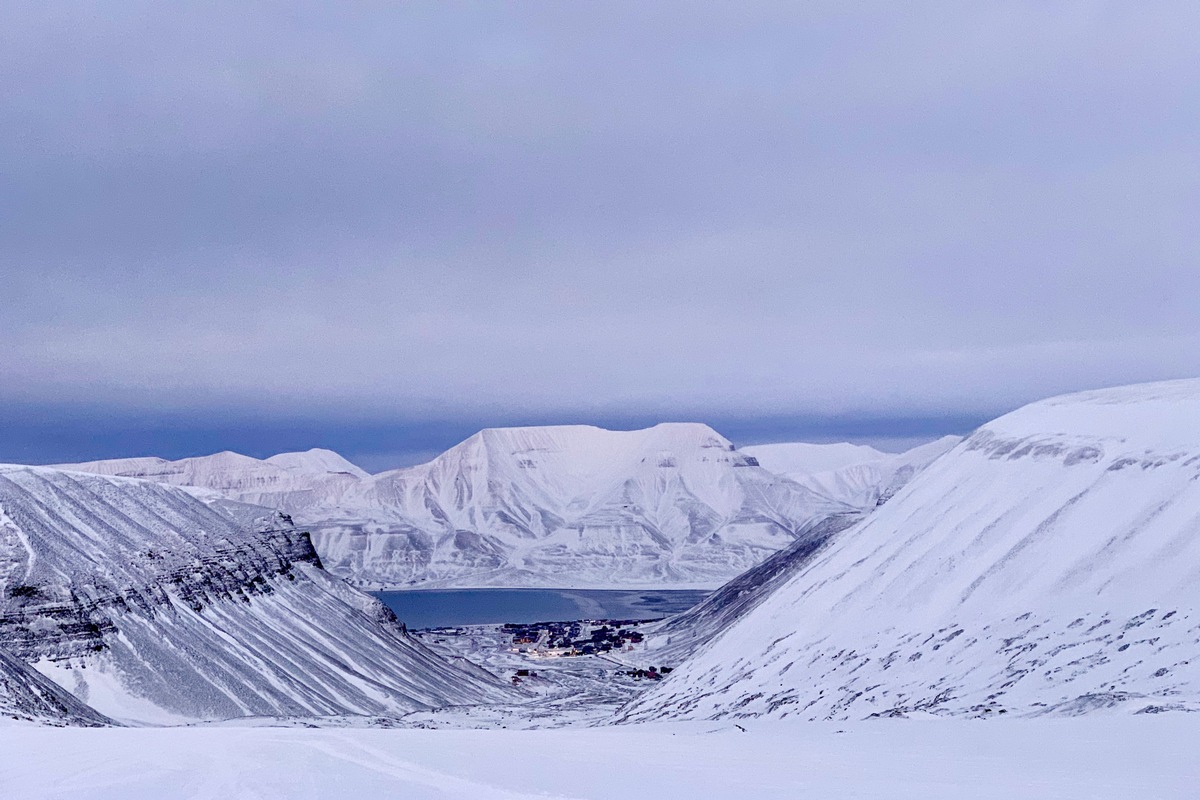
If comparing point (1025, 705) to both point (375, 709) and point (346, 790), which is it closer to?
point (346, 790)

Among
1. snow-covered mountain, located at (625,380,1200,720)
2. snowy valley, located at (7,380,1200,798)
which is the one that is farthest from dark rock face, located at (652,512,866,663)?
snow-covered mountain, located at (625,380,1200,720)

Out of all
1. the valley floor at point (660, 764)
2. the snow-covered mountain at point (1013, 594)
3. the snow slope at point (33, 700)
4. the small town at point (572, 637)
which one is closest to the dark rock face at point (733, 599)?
the small town at point (572, 637)

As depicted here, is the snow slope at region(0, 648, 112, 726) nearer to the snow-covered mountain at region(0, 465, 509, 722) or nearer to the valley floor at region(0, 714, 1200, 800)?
the snow-covered mountain at region(0, 465, 509, 722)

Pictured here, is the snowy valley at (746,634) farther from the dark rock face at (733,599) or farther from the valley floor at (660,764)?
the dark rock face at (733,599)

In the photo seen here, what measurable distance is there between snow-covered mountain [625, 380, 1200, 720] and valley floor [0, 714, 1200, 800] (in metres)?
4.95

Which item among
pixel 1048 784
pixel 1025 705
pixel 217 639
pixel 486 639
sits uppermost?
pixel 1048 784

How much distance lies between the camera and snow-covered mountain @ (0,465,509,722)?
70125 mm

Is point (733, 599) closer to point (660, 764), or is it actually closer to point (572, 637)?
point (572, 637)

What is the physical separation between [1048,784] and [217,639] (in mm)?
77447

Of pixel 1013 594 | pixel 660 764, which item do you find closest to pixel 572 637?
pixel 1013 594

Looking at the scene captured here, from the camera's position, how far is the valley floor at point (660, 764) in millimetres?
14469

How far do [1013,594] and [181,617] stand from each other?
65.2m

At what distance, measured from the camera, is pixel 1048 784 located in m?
14.1

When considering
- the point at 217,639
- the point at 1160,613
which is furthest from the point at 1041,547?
the point at 217,639
